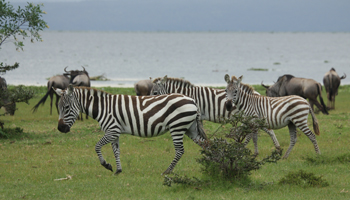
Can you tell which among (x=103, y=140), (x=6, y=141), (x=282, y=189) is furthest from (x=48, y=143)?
(x=282, y=189)

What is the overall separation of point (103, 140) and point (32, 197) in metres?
2.21

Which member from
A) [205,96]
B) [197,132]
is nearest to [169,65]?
[205,96]

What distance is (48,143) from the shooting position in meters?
14.2

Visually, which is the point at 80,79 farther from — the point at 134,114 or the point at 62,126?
the point at 134,114

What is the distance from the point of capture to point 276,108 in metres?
11.8

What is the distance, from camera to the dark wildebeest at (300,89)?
806 inches

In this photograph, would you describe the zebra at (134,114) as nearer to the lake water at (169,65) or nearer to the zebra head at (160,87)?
the zebra head at (160,87)

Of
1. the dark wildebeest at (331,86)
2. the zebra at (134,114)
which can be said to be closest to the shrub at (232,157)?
the zebra at (134,114)

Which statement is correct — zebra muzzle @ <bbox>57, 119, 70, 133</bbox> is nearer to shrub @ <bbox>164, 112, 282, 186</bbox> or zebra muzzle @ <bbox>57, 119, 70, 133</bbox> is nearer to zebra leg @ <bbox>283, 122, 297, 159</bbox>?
shrub @ <bbox>164, 112, 282, 186</bbox>

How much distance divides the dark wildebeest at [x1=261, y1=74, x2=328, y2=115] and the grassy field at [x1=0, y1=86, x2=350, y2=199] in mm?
3367

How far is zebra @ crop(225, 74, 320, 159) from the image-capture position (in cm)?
1161

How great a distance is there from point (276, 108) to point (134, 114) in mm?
4157

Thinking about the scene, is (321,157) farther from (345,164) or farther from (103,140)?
(103,140)

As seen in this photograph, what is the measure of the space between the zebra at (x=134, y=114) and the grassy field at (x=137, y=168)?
91 cm
